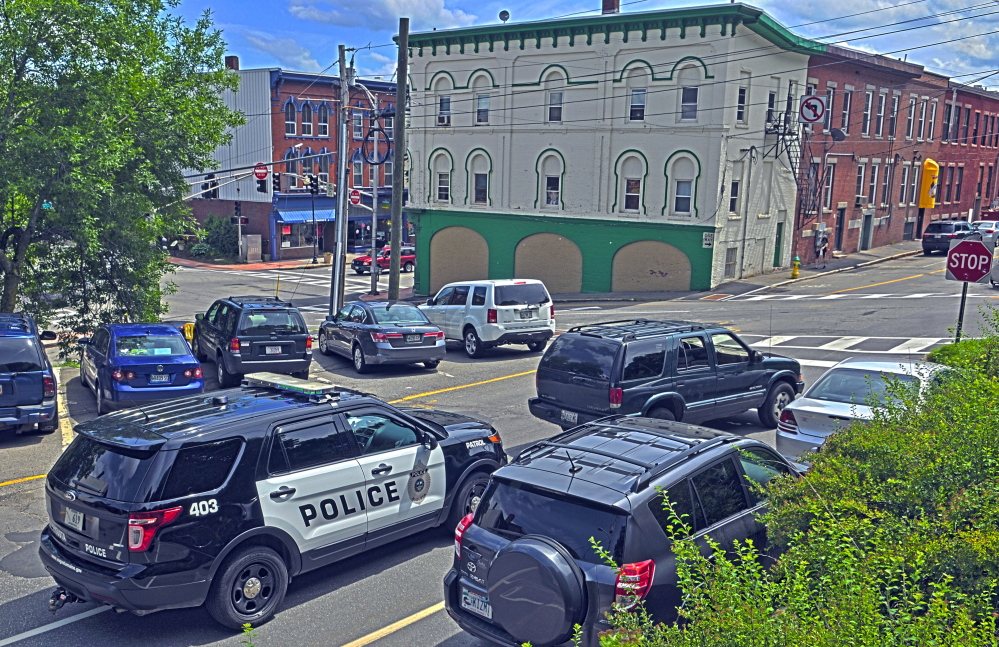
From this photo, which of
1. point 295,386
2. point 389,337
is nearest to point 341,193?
point 389,337

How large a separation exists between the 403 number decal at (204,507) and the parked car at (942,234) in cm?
4449

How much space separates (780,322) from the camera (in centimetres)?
2647

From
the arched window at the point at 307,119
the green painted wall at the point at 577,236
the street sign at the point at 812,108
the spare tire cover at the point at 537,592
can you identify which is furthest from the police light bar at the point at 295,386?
the arched window at the point at 307,119

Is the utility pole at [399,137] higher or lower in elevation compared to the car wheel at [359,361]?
higher

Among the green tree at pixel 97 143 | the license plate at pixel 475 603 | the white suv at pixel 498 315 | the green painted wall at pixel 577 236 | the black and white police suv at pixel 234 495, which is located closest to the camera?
the license plate at pixel 475 603

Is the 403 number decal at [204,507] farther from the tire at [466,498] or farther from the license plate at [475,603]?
the tire at [466,498]

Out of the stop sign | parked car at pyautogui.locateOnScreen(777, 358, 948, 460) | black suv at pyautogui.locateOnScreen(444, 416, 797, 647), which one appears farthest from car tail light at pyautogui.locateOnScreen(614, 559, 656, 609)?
the stop sign

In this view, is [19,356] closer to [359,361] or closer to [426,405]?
[426,405]

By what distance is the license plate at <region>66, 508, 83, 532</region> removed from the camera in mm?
6617

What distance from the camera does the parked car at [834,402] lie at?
10.3m

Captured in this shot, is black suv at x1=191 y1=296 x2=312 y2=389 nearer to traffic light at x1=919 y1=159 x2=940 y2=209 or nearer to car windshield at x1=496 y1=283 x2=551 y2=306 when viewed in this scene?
car windshield at x1=496 y1=283 x2=551 y2=306

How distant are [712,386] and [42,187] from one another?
1240cm

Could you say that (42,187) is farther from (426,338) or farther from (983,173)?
(983,173)

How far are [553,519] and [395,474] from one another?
264 centimetres
